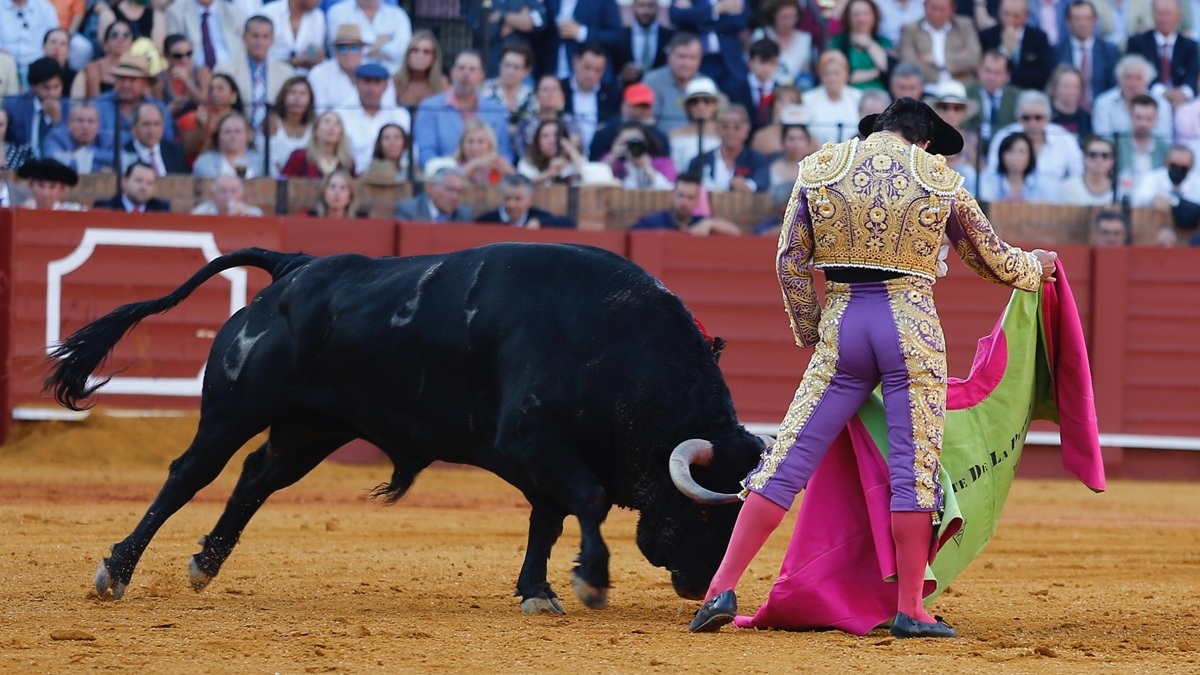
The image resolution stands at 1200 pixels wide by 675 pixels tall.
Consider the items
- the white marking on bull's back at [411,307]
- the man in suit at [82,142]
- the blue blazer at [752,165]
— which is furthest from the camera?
the blue blazer at [752,165]

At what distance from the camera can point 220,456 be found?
17.9 feet

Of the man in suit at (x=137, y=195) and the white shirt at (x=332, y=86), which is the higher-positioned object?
the white shirt at (x=332, y=86)

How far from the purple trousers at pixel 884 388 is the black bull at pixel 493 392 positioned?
1.10 feet

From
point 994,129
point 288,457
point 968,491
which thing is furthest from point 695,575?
point 994,129

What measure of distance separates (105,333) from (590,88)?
6.01 metres

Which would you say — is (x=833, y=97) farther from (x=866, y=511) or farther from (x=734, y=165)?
(x=866, y=511)

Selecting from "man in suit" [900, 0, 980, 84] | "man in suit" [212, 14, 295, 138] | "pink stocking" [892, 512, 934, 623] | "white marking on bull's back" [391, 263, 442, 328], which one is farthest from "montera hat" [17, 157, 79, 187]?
"pink stocking" [892, 512, 934, 623]

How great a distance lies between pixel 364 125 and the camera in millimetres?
10766

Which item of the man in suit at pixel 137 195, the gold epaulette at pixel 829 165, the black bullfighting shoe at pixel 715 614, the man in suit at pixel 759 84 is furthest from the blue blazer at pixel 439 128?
the black bullfighting shoe at pixel 715 614

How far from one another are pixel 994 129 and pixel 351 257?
7.04m

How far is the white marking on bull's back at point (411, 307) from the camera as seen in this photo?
17.7 ft

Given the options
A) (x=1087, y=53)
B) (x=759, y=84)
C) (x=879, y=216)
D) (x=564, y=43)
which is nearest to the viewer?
(x=879, y=216)

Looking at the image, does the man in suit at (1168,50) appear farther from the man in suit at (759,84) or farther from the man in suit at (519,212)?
the man in suit at (519,212)

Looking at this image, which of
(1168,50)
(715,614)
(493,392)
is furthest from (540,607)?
(1168,50)
